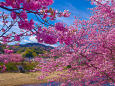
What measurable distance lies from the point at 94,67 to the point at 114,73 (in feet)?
2.98

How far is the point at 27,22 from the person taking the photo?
3.29 meters

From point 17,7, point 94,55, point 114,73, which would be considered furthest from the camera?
point 94,55

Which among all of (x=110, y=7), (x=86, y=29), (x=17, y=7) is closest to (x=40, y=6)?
(x=17, y=7)

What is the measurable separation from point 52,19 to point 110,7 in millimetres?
4857

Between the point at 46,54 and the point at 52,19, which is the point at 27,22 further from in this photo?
the point at 46,54

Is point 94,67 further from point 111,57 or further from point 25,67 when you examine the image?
point 25,67

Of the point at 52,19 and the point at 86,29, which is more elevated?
the point at 86,29

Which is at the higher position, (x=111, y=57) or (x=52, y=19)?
(x=52, y=19)

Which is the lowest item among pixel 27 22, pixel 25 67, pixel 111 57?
pixel 25 67

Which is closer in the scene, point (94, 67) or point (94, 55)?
point (94, 67)

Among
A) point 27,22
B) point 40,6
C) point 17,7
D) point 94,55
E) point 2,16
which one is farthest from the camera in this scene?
point 94,55

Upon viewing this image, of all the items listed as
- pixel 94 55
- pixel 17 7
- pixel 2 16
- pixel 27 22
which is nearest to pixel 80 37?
pixel 94 55

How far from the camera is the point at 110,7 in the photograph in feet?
22.9

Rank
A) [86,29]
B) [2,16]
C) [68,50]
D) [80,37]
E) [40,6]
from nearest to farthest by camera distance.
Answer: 1. [40,6]
2. [2,16]
3. [68,50]
4. [80,37]
5. [86,29]
